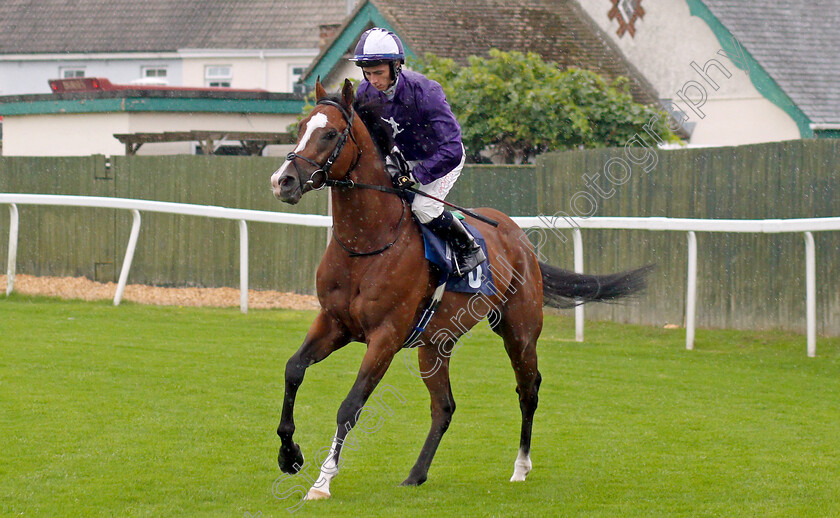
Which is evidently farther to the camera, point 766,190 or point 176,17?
point 176,17

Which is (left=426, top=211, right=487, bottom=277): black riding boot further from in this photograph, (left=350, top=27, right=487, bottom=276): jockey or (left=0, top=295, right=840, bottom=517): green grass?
(left=0, top=295, right=840, bottom=517): green grass

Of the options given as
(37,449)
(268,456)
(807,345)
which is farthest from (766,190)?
(37,449)

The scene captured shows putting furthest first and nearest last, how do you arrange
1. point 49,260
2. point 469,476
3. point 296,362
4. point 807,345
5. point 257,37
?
point 257,37
point 49,260
point 807,345
point 469,476
point 296,362

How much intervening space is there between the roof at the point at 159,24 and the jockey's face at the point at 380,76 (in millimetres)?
24371

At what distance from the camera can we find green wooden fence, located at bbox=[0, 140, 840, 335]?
902cm

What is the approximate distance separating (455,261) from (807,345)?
4268 millimetres

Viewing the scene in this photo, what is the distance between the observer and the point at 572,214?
1054cm

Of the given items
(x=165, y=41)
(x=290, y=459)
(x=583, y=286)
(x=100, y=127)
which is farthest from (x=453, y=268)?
(x=165, y=41)

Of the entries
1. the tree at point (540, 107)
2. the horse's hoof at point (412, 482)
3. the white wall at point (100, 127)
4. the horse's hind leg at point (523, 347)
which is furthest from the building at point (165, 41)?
the horse's hoof at point (412, 482)

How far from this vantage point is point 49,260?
45.3 ft

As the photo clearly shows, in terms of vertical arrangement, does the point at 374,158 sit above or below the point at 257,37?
below

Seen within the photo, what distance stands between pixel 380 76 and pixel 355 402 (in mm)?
1513

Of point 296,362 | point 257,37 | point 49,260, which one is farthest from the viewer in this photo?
point 257,37

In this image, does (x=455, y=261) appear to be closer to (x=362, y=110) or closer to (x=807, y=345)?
(x=362, y=110)
